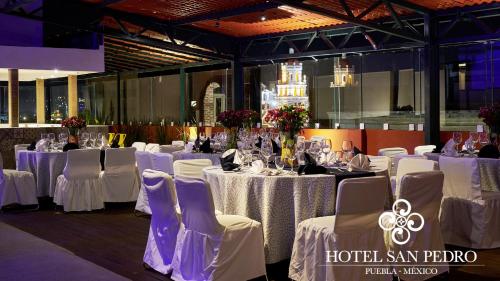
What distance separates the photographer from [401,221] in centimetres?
440

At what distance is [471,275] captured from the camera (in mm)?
4770

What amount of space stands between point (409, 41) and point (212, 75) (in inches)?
256

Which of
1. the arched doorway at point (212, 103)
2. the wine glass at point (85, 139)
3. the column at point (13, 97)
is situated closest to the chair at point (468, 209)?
the wine glass at point (85, 139)

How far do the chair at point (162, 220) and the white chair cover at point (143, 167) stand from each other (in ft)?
8.47

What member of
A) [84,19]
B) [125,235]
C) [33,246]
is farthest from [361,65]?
[33,246]

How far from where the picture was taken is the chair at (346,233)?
399 cm

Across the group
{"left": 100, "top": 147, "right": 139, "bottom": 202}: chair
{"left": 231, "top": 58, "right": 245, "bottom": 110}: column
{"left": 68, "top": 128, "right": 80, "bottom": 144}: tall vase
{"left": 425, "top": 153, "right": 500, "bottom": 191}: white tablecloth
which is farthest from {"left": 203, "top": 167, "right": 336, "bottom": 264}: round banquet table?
{"left": 231, "top": 58, "right": 245, "bottom": 110}: column

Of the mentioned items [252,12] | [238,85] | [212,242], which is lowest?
[212,242]

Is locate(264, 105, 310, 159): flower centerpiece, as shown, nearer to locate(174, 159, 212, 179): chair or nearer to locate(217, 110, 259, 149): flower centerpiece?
locate(174, 159, 212, 179): chair

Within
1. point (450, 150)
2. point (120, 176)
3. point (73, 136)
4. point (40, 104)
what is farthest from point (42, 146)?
point (40, 104)

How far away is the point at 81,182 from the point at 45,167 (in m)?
0.77

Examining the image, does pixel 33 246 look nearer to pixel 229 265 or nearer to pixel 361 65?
pixel 229 265

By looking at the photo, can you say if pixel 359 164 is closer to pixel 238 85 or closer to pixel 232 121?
pixel 232 121

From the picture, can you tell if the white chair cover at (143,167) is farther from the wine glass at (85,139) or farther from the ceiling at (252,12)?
the ceiling at (252,12)
